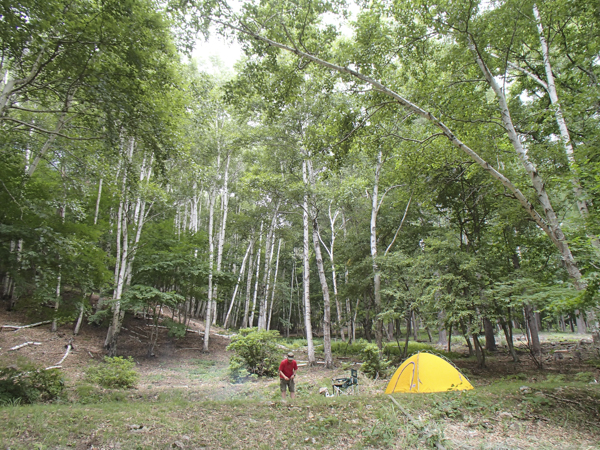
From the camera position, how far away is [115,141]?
5570 mm

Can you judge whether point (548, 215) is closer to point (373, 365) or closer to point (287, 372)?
point (287, 372)

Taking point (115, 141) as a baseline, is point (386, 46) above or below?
above

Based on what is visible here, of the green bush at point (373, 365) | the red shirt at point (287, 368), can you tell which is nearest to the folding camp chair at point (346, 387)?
the red shirt at point (287, 368)

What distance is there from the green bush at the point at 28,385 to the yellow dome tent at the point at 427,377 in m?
7.34

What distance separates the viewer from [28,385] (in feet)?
17.8

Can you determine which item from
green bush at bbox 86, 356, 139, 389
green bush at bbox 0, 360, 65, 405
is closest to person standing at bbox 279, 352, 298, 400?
green bush at bbox 86, 356, 139, 389

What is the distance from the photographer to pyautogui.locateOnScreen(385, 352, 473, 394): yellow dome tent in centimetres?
679

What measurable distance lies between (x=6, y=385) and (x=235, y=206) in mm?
18459

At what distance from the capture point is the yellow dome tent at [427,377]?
679cm

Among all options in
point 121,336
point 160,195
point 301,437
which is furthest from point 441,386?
point 121,336

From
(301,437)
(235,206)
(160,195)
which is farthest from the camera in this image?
(235,206)

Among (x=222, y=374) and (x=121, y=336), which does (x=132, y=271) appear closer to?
(x=121, y=336)

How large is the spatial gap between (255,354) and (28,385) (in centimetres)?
568

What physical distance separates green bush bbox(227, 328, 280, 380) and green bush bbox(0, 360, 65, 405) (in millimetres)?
4447
